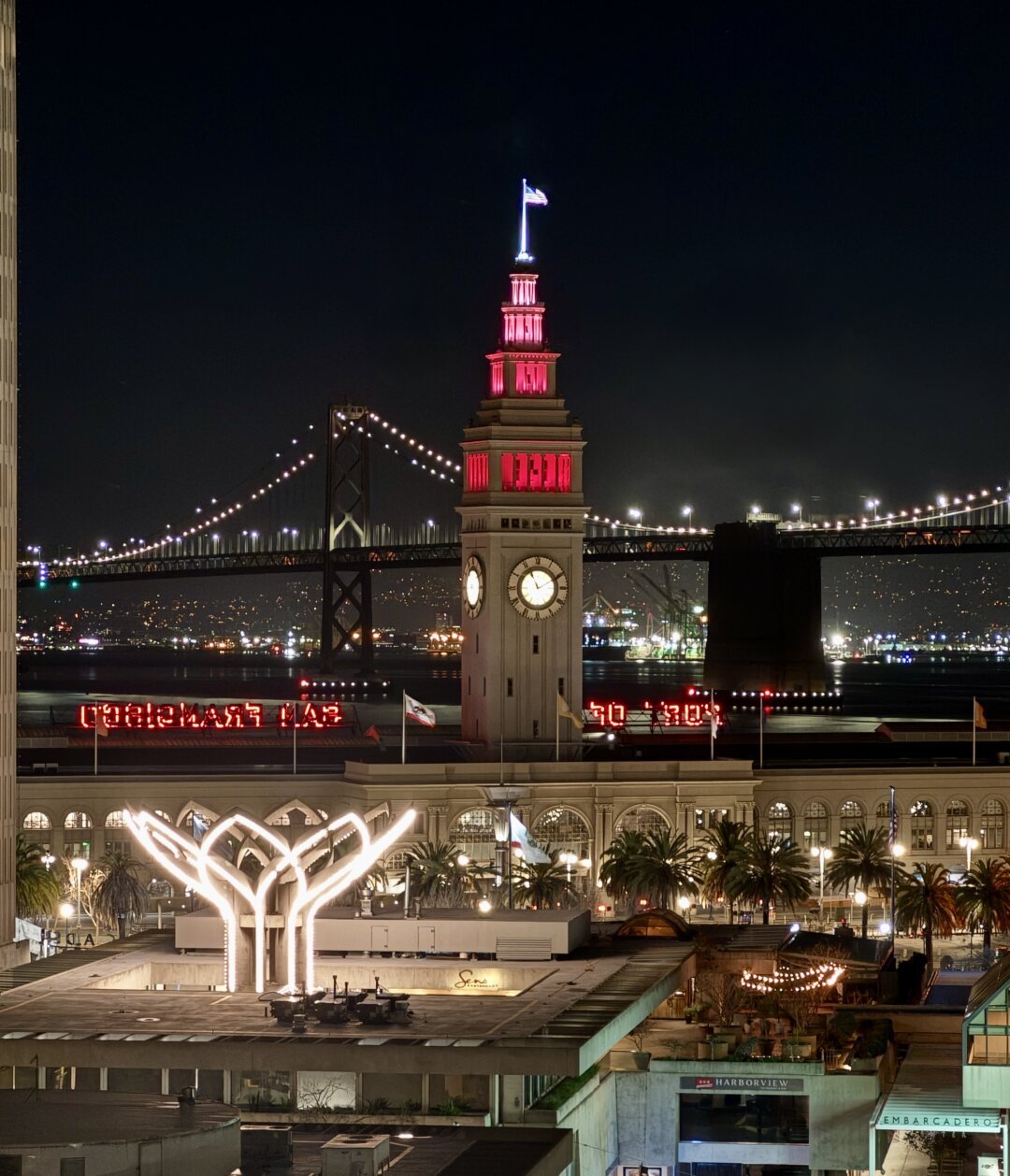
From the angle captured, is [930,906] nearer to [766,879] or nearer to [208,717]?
[766,879]

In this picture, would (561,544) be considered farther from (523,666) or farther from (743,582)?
(743,582)

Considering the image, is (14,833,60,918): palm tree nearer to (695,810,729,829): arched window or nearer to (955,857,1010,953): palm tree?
(695,810,729,829): arched window

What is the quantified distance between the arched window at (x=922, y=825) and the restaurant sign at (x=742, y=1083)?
4411cm

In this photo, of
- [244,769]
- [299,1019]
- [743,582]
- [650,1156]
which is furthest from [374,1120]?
[743,582]

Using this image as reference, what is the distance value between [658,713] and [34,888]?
4343 cm

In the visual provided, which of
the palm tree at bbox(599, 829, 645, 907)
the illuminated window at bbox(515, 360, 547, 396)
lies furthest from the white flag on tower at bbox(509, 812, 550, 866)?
the illuminated window at bbox(515, 360, 547, 396)

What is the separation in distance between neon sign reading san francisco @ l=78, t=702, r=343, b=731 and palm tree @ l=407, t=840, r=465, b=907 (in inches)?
1205

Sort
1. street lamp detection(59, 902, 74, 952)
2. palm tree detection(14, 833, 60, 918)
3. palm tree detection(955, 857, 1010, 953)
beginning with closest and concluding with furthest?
1. palm tree detection(955, 857, 1010, 953)
2. palm tree detection(14, 833, 60, 918)
3. street lamp detection(59, 902, 74, 952)

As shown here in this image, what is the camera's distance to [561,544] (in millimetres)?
105625

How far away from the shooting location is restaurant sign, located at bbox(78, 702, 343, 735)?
122188 mm

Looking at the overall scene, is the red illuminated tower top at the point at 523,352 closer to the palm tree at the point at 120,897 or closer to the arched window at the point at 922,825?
the arched window at the point at 922,825

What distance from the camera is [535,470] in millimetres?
105625

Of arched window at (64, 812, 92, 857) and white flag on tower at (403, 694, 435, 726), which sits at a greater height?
white flag on tower at (403, 694, 435, 726)

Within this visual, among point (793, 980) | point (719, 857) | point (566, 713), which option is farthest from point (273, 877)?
point (566, 713)
